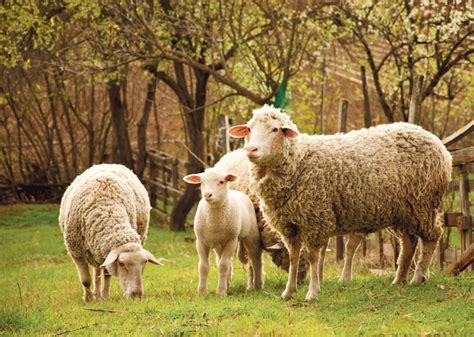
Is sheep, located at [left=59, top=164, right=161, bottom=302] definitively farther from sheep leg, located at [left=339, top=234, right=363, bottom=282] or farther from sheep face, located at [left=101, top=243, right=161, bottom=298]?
sheep leg, located at [left=339, top=234, right=363, bottom=282]

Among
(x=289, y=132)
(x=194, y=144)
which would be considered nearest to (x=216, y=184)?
(x=289, y=132)

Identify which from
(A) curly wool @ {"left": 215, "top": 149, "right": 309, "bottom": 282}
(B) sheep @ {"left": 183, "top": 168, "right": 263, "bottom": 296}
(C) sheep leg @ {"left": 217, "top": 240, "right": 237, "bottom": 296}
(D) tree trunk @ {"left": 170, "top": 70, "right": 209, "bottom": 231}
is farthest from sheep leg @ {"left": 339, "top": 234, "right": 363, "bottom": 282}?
(D) tree trunk @ {"left": 170, "top": 70, "right": 209, "bottom": 231}

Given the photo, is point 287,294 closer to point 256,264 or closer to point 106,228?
point 256,264

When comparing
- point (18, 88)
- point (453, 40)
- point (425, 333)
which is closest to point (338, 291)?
point (425, 333)

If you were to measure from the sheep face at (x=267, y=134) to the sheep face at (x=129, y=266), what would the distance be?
4.77 feet

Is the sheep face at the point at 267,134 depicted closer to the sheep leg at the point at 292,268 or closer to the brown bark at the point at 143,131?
the sheep leg at the point at 292,268

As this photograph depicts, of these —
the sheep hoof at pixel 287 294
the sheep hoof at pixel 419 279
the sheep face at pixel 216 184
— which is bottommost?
the sheep hoof at pixel 287 294

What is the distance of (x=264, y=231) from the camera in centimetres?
861

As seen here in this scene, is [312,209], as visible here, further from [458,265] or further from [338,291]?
Answer: [458,265]

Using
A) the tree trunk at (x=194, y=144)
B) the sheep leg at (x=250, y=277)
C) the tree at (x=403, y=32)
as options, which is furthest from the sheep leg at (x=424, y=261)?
the tree trunk at (x=194, y=144)

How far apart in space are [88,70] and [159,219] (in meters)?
6.64

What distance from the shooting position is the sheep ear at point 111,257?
762 centimetres

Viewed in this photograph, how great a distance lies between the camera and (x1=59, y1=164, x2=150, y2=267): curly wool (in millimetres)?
8039

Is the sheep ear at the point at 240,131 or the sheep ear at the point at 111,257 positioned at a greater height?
the sheep ear at the point at 240,131
